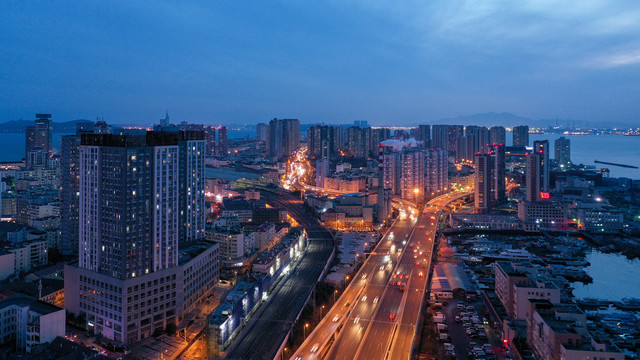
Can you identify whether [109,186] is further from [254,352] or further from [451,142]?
[451,142]

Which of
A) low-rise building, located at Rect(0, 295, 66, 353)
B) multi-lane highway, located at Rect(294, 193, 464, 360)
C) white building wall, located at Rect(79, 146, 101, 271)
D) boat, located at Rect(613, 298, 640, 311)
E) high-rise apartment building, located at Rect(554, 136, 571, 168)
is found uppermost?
high-rise apartment building, located at Rect(554, 136, 571, 168)

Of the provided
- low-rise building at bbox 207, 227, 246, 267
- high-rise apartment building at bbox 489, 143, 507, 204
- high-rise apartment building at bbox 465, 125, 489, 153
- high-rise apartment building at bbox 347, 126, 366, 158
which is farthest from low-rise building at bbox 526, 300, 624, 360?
high-rise apartment building at bbox 465, 125, 489, 153

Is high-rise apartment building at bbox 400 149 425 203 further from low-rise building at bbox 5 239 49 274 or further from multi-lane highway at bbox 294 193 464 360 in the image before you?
low-rise building at bbox 5 239 49 274

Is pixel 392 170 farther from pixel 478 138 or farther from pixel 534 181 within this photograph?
pixel 478 138

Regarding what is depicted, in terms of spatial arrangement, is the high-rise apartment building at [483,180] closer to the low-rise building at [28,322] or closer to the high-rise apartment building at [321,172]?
the high-rise apartment building at [321,172]

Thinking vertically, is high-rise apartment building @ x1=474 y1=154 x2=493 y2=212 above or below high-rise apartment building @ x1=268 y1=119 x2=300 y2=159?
below

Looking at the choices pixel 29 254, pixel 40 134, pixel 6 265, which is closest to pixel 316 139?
pixel 40 134
